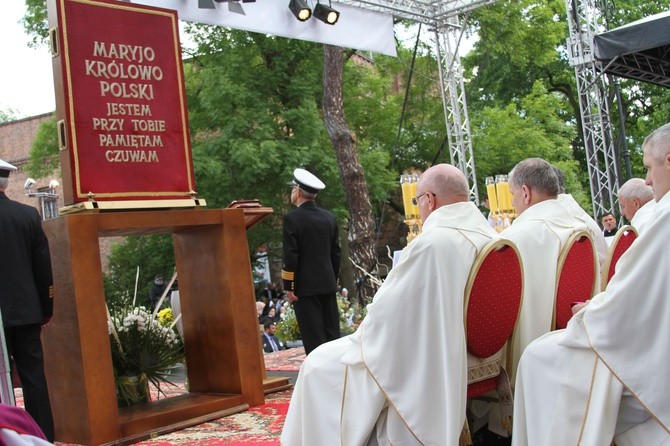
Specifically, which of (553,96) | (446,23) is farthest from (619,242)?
(553,96)

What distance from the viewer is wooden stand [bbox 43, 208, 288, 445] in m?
5.36

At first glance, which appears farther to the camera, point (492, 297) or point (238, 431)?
point (238, 431)

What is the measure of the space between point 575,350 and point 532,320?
1166mm

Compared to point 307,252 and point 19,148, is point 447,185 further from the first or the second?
point 19,148

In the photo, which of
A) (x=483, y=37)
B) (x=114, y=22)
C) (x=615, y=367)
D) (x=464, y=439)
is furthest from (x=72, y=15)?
(x=483, y=37)

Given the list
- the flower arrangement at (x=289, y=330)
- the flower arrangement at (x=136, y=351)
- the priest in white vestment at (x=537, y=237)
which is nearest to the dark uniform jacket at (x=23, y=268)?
the flower arrangement at (x=136, y=351)

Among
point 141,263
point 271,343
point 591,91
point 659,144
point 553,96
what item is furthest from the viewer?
point 553,96

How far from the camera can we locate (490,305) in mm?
4137

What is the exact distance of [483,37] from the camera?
67.9ft

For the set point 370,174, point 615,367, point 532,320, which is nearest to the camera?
point 615,367

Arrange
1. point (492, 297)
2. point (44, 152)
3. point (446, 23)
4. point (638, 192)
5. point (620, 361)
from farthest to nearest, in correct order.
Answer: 1. point (44, 152)
2. point (446, 23)
3. point (638, 192)
4. point (492, 297)
5. point (620, 361)

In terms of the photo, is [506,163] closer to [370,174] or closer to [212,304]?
[370,174]

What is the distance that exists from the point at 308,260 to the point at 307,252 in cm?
7

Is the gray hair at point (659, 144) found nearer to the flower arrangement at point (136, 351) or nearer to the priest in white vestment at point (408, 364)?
the priest in white vestment at point (408, 364)
